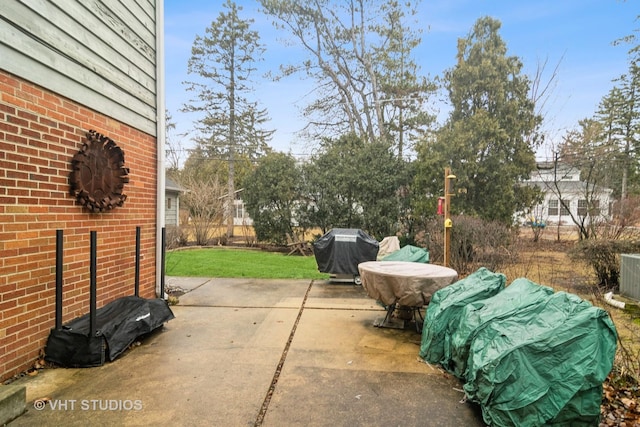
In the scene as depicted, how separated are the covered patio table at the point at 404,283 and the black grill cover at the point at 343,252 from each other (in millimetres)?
2618

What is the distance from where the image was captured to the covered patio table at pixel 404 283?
3.75 meters

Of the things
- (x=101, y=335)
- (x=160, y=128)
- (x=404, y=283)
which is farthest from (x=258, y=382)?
(x=160, y=128)

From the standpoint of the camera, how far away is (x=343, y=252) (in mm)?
6941

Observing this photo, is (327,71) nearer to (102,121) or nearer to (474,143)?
(474,143)

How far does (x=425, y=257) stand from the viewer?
20.2 ft

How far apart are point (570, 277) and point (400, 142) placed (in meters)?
10.4

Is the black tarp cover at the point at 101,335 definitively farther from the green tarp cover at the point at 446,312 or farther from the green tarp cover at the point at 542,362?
the green tarp cover at the point at 542,362

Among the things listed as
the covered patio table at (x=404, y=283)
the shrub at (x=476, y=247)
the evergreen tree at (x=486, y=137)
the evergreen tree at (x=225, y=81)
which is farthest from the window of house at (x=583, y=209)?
the evergreen tree at (x=225, y=81)

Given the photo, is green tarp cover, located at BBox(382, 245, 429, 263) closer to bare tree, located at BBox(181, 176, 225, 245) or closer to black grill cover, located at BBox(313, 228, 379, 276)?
black grill cover, located at BBox(313, 228, 379, 276)

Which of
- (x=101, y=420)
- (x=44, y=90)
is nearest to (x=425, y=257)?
(x=101, y=420)

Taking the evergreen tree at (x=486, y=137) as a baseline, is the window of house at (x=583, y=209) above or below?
below

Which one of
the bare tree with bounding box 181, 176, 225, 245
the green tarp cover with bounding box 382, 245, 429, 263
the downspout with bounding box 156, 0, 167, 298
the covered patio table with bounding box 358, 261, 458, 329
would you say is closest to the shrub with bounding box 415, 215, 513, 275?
the green tarp cover with bounding box 382, 245, 429, 263

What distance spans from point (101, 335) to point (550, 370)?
3.40 meters

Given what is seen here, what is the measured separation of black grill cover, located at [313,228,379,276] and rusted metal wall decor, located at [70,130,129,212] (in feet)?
12.9
